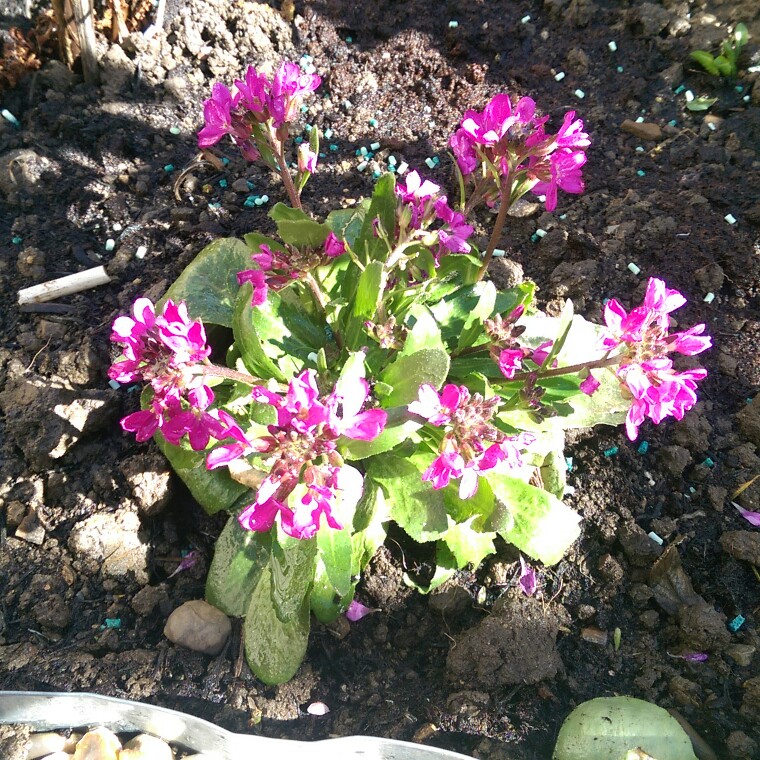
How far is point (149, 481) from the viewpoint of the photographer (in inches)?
87.3

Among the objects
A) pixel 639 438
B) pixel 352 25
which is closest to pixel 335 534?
pixel 639 438

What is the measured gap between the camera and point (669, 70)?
10.9 ft

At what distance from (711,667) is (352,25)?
3.48m

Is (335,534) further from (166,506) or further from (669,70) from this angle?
(669,70)

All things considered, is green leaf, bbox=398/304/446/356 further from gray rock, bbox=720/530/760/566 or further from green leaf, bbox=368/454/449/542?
gray rock, bbox=720/530/760/566

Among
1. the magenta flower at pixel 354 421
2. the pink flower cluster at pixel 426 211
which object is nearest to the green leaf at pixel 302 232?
the pink flower cluster at pixel 426 211

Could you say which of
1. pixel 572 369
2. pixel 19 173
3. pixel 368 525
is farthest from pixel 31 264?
pixel 572 369

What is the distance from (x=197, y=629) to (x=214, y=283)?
1.18m

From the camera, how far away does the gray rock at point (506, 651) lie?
1978 mm

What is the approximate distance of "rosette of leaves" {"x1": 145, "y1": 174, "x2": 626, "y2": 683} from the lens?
5.89 ft

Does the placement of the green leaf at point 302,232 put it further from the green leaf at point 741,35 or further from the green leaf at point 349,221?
the green leaf at point 741,35

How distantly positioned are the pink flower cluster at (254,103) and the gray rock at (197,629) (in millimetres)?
1463

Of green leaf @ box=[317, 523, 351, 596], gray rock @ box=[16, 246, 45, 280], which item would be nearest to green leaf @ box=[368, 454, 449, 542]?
green leaf @ box=[317, 523, 351, 596]

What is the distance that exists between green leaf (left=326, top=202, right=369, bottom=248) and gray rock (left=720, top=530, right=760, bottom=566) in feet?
5.42
